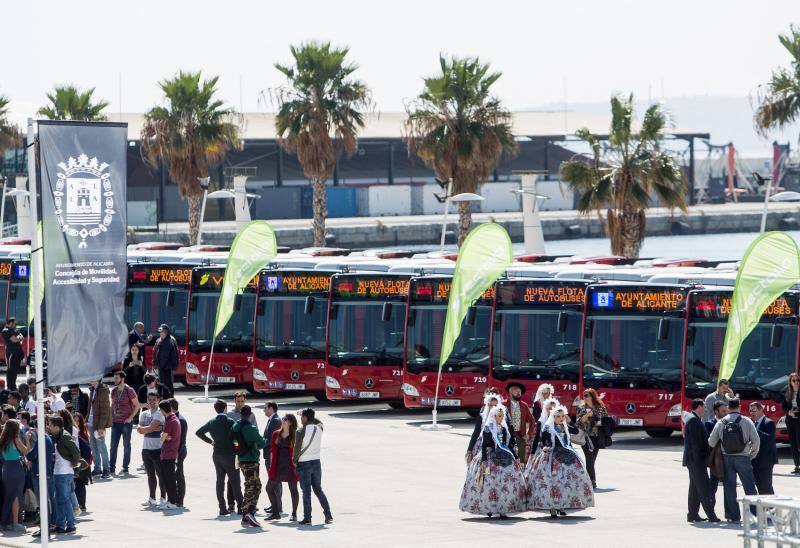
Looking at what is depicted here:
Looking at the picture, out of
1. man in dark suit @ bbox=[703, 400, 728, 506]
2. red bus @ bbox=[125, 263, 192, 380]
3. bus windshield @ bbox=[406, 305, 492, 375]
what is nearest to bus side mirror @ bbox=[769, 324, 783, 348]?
man in dark suit @ bbox=[703, 400, 728, 506]

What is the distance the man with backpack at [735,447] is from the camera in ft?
62.7

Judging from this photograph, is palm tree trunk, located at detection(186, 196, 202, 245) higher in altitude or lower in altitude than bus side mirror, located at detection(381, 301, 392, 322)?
higher

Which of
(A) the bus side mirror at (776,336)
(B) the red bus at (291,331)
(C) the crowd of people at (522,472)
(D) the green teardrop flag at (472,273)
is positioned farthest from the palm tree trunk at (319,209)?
(C) the crowd of people at (522,472)

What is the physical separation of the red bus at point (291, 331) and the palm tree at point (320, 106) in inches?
866

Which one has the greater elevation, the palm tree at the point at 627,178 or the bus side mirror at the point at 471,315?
the palm tree at the point at 627,178

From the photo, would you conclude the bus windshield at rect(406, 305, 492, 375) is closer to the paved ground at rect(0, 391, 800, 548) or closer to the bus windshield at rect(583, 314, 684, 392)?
the paved ground at rect(0, 391, 800, 548)

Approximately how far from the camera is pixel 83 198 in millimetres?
17609

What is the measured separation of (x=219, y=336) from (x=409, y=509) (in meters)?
15.7

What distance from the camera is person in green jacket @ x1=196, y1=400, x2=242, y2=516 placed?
20.2 meters

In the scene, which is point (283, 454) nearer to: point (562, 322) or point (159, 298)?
point (562, 322)

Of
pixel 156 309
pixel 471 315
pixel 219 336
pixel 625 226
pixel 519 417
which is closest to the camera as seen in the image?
pixel 519 417

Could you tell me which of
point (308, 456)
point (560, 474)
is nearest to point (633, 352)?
point (560, 474)

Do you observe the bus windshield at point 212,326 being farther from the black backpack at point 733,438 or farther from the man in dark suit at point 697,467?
the black backpack at point 733,438

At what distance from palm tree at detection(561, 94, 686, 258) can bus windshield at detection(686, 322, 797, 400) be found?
20.9 m
